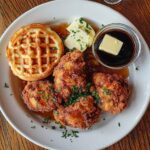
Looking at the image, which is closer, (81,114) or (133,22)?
(81,114)

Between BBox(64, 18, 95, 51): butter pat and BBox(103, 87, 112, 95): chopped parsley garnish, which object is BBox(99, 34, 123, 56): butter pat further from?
BBox(103, 87, 112, 95): chopped parsley garnish

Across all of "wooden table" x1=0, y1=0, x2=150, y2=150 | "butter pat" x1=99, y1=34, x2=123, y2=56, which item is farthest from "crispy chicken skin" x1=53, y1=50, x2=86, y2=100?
"wooden table" x1=0, y1=0, x2=150, y2=150

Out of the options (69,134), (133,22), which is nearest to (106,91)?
(69,134)

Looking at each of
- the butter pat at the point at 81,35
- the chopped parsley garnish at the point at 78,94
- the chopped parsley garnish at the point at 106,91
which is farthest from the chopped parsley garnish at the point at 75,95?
the butter pat at the point at 81,35

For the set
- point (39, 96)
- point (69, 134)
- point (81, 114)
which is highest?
point (39, 96)

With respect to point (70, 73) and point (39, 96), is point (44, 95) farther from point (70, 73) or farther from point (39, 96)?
point (70, 73)

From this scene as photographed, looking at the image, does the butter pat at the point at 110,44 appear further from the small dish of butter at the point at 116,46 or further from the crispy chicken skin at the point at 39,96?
the crispy chicken skin at the point at 39,96
